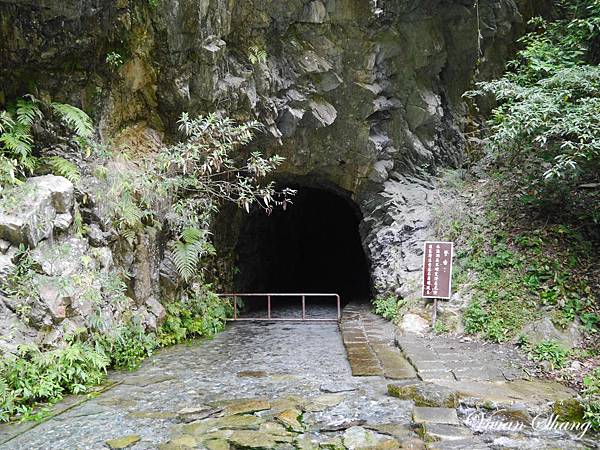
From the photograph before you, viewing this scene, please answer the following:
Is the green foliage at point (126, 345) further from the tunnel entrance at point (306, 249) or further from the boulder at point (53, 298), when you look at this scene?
the tunnel entrance at point (306, 249)

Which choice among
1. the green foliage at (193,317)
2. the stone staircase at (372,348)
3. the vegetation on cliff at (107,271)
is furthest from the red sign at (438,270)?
the green foliage at (193,317)

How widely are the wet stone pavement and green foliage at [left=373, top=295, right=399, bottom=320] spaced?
1.78 meters

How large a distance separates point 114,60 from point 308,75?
4229mm

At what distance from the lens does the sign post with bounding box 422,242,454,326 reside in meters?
7.83

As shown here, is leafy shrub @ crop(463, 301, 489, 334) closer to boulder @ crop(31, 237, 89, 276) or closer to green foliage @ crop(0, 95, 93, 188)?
boulder @ crop(31, 237, 89, 276)

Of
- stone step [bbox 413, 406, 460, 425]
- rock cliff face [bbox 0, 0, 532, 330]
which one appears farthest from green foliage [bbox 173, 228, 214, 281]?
stone step [bbox 413, 406, 460, 425]

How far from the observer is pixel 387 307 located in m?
9.30

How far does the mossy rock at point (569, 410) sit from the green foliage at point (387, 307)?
4435 mm

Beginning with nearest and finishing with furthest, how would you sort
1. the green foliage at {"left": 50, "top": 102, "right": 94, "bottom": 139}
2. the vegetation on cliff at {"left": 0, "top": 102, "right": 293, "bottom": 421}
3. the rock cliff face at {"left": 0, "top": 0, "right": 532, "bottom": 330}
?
the vegetation on cliff at {"left": 0, "top": 102, "right": 293, "bottom": 421}
the green foliage at {"left": 50, "top": 102, "right": 94, "bottom": 139}
the rock cliff face at {"left": 0, "top": 0, "right": 532, "bottom": 330}

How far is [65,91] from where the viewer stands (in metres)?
6.73

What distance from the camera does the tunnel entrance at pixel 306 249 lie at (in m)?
14.6

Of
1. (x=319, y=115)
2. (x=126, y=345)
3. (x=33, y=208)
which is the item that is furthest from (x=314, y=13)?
(x=126, y=345)

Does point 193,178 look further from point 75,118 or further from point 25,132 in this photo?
point 25,132

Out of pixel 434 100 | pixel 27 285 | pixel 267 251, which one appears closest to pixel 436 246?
pixel 434 100
